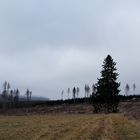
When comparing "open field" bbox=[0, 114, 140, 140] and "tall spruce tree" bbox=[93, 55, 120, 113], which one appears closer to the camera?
"open field" bbox=[0, 114, 140, 140]

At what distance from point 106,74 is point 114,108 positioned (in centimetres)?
796

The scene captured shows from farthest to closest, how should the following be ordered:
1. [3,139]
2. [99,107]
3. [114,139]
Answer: [99,107] → [3,139] → [114,139]

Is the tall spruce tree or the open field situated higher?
the tall spruce tree

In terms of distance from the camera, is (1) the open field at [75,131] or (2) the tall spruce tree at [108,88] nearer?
(1) the open field at [75,131]

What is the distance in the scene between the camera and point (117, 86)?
268ft

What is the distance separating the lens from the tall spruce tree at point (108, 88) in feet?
267

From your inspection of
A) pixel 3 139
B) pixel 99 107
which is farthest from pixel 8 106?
pixel 3 139

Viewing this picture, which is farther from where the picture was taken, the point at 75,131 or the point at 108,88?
the point at 108,88

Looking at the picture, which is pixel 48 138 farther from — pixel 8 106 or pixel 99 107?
pixel 8 106

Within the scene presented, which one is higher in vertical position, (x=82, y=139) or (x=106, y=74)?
(x=106, y=74)

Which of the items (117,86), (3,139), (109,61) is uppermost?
(109,61)

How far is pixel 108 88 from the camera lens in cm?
8162

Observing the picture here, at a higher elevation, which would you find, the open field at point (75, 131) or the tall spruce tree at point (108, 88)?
the tall spruce tree at point (108, 88)

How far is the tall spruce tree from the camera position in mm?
81438
